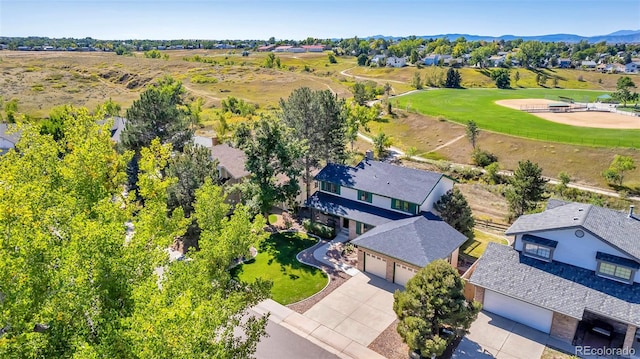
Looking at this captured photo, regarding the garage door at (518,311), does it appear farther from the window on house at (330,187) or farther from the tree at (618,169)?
the tree at (618,169)

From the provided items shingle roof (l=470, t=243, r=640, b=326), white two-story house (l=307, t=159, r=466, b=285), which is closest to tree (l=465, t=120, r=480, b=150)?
white two-story house (l=307, t=159, r=466, b=285)

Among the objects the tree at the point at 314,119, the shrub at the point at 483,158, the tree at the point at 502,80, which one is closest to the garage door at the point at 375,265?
the tree at the point at 314,119

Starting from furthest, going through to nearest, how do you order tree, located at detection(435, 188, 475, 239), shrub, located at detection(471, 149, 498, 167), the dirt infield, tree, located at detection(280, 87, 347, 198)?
the dirt infield → shrub, located at detection(471, 149, 498, 167) → tree, located at detection(280, 87, 347, 198) → tree, located at detection(435, 188, 475, 239)

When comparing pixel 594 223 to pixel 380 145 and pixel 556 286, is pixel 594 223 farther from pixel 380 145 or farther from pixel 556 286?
pixel 380 145

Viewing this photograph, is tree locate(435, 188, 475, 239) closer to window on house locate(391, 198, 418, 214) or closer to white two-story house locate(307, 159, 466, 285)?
white two-story house locate(307, 159, 466, 285)

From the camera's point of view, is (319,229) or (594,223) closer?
(594,223)

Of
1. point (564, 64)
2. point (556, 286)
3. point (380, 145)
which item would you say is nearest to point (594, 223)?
point (556, 286)
